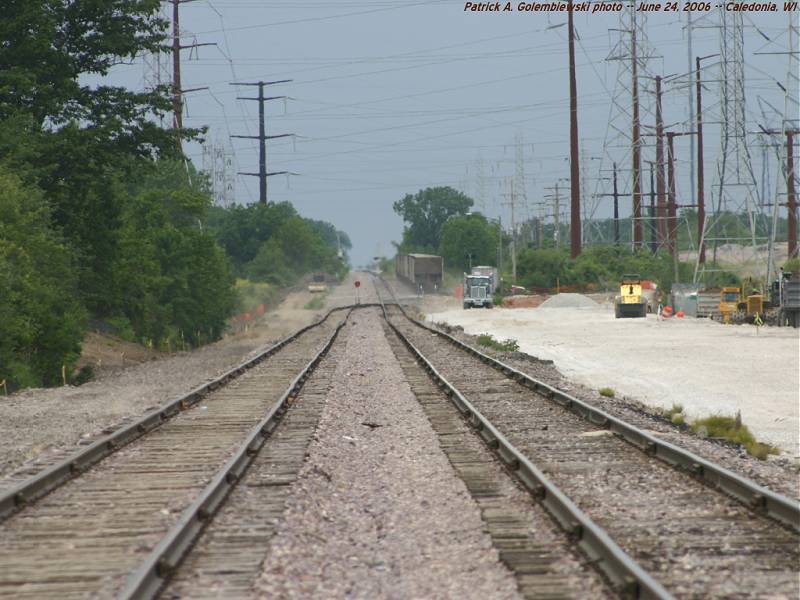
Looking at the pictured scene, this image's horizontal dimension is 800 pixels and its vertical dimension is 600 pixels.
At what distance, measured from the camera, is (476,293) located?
277 ft

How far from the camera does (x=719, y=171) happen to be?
197 ft

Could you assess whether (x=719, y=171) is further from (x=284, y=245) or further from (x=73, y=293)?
(x=284, y=245)

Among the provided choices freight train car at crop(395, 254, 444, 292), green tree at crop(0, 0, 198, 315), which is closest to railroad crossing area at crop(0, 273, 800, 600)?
green tree at crop(0, 0, 198, 315)

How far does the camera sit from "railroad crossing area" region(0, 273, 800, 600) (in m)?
7.77

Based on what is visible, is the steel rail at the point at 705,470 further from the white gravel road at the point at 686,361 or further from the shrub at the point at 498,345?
the shrub at the point at 498,345

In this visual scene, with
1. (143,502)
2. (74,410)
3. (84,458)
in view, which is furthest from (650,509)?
(74,410)

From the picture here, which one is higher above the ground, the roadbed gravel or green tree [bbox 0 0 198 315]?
green tree [bbox 0 0 198 315]

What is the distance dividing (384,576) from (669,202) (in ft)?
296

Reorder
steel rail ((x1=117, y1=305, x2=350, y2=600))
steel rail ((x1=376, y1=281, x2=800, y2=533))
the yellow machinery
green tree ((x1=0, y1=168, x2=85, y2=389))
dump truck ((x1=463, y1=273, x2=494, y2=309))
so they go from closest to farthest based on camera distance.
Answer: steel rail ((x1=117, y1=305, x2=350, y2=600))
steel rail ((x1=376, y1=281, x2=800, y2=533))
green tree ((x1=0, y1=168, x2=85, y2=389))
the yellow machinery
dump truck ((x1=463, y1=273, x2=494, y2=309))

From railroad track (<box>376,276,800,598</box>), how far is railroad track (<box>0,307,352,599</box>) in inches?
96.8

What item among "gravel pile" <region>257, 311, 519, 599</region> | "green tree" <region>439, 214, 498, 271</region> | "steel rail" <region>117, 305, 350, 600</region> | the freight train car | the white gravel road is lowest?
the white gravel road

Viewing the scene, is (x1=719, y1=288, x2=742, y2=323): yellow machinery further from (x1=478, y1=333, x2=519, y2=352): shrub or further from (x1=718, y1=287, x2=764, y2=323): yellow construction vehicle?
(x1=478, y1=333, x2=519, y2=352): shrub

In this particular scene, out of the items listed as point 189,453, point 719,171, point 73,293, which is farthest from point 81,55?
point 719,171

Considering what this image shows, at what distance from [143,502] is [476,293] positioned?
243 ft
